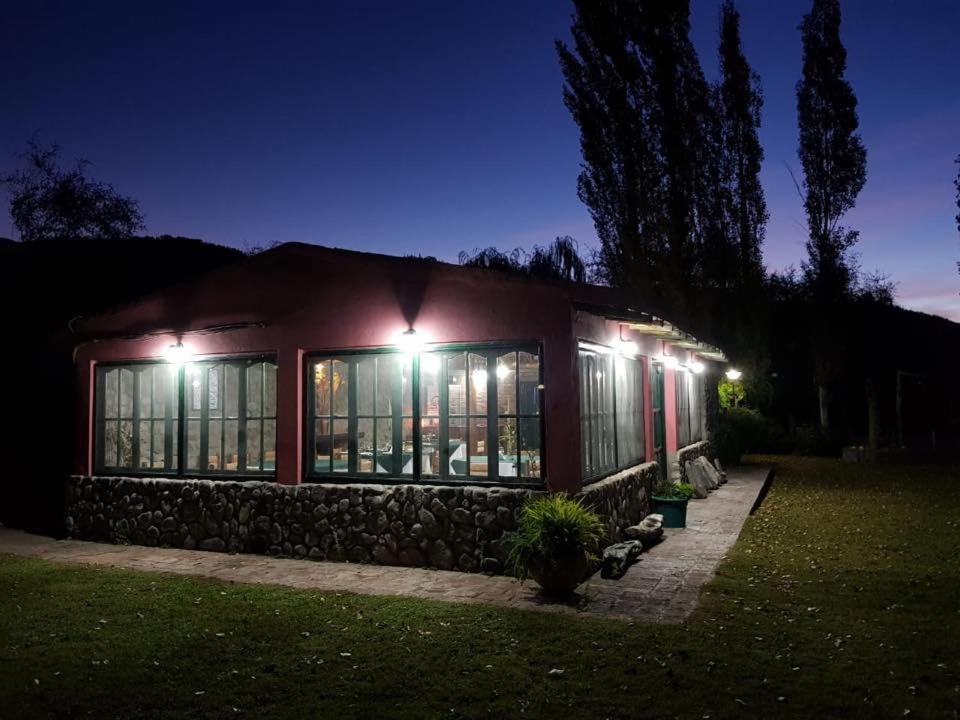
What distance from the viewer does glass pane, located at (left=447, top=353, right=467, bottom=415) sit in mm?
8273

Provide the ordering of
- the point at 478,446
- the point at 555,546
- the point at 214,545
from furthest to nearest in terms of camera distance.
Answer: the point at 214,545 < the point at 478,446 < the point at 555,546

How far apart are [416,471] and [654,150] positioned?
56.7ft

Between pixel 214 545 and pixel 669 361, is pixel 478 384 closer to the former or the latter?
pixel 214 545

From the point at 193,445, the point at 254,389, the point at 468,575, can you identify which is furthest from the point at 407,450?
the point at 193,445

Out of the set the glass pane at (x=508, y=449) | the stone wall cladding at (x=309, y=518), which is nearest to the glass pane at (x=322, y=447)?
the stone wall cladding at (x=309, y=518)

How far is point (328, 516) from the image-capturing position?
342 inches

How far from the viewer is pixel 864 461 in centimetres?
1988

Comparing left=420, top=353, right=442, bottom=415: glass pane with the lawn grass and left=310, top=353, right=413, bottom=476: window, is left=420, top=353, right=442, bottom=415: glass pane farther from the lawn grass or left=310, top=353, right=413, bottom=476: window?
the lawn grass

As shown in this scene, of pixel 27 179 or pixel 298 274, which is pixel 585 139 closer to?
pixel 298 274

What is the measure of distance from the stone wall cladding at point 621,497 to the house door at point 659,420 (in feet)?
4.51

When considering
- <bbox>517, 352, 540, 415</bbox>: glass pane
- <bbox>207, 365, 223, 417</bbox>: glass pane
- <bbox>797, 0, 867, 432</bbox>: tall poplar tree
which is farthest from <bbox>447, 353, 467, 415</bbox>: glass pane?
<bbox>797, 0, 867, 432</bbox>: tall poplar tree

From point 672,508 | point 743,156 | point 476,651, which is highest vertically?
point 743,156

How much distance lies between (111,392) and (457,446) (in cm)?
572

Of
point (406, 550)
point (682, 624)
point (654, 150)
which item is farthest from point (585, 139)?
point (682, 624)
